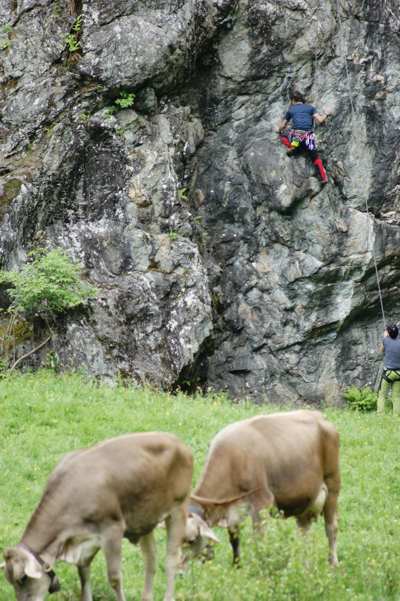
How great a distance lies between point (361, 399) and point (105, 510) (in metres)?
16.8

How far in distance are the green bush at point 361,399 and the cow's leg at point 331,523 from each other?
1364 cm

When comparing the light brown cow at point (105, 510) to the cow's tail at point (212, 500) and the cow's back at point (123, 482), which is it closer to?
the cow's back at point (123, 482)

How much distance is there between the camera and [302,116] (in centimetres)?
2372

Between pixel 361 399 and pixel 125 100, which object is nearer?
pixel 125 100

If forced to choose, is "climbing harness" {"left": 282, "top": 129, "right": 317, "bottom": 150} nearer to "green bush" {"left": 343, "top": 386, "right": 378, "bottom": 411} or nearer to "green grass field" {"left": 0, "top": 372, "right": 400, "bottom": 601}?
"green bush" {"left": 343, "top": 386, "right": 378, "bottom": 411}

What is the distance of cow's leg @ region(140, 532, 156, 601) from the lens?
894 cm

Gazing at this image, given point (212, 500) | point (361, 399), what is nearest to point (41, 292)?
point (361, 399)

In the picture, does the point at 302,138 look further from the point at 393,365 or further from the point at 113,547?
the point at 113,547

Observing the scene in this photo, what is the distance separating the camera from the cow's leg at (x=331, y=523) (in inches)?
396

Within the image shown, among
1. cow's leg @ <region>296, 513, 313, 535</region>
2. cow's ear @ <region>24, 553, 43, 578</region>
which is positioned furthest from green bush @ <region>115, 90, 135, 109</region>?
cow's ear @ <region>24, 553, 43, 578</region>

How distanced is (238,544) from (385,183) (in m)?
17.7

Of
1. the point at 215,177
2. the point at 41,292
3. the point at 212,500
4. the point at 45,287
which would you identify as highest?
the point at 212,500

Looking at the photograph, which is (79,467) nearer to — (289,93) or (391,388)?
(391,388)

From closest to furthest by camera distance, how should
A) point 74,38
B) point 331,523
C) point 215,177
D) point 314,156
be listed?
1. point 331,523
2. point 74,38
3. point 314,156
4. point 215,177
